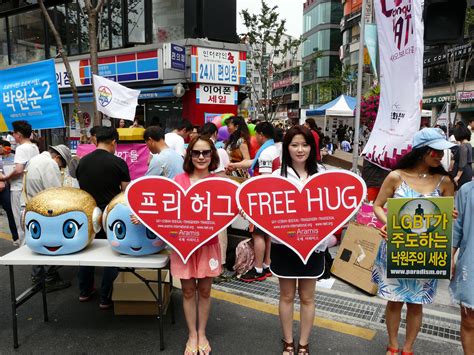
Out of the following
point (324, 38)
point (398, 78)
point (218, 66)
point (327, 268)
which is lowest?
point (327, 268)

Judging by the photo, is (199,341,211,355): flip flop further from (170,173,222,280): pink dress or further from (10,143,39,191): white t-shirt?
(10,143,39,191): white t-shirt

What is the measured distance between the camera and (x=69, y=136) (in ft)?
49.1

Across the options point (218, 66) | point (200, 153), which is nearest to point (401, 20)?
point (200, 153)

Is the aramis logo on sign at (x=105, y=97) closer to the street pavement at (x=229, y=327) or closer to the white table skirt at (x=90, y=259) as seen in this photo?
the street pavement at (x=229, y=327)

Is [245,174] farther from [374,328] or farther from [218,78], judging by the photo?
[218,78]

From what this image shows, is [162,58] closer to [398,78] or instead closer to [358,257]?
[398,78]

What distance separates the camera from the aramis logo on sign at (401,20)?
4035 millimetres

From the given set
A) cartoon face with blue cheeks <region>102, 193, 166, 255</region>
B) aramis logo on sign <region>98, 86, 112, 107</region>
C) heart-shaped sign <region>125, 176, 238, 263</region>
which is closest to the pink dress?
heart-shaped sign <region>125, 176, 238, 263</region>

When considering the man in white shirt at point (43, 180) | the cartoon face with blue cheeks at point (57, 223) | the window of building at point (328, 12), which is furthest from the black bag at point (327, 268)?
the window of building at point (328, 12)

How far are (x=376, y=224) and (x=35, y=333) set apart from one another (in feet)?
12.2

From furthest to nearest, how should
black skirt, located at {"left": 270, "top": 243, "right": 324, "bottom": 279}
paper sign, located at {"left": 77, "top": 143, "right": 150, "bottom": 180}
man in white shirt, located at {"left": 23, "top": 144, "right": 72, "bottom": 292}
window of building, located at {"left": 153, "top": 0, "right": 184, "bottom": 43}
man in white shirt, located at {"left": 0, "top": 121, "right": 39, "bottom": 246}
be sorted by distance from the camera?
window of building, located at {"left": 153, "top": 0, "right": 184, "bottom": 43}
paper sign, located at {"left": 77, "top": 143, "right": 150, "bottom": 180}
man in white shirt, located at {"left": 0, "top": 121, "right": 39, "bottom": 246}
man in white shirt, located at {"left": 23, "top": 144, "right": 72, "bottom": 292}
black skirt, located at {"left": 270, "top": 243, "right": 324, "bottom": 279}

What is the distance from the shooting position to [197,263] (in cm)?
291

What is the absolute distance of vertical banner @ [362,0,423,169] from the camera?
4.02 m

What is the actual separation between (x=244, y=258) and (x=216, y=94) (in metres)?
8.61
